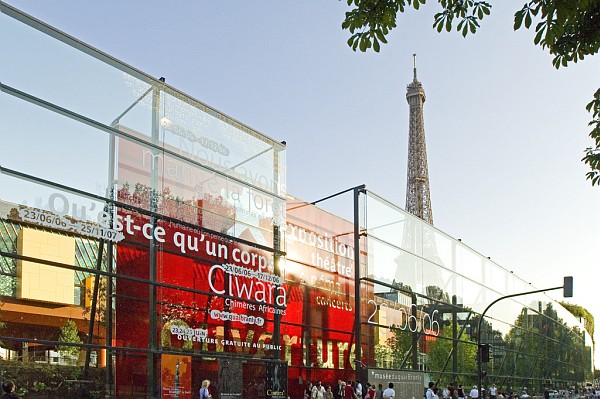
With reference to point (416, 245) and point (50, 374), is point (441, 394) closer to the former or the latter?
point (416, 245)

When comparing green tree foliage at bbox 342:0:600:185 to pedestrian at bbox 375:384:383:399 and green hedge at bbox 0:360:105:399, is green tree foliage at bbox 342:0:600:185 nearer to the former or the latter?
green hedge at bbox 0:360:105:399

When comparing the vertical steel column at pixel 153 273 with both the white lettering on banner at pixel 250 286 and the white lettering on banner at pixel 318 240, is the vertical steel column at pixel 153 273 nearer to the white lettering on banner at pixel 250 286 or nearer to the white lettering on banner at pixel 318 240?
the white lettering on banner at pixel 250 286

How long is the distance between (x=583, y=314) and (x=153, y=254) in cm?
13954

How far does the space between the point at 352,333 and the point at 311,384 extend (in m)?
3.19

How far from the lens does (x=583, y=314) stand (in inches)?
5753

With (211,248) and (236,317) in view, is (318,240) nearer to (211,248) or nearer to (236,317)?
(236,317)

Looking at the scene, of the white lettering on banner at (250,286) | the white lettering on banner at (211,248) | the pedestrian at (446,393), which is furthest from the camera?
the pedestrian at (446,393)

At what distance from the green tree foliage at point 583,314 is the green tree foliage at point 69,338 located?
437ft

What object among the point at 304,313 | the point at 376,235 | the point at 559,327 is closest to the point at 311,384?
the point at 304,313

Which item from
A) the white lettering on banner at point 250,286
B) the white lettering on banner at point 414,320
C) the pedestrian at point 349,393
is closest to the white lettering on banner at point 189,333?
the white lettering on banner at point 250,286

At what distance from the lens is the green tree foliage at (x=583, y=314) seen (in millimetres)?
141575

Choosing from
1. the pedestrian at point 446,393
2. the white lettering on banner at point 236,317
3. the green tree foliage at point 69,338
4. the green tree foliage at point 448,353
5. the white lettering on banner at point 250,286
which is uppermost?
the white lettering on banner at point 250,286

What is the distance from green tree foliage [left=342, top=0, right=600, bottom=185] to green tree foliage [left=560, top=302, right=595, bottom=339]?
14081 centimetres

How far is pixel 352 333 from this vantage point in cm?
3198
